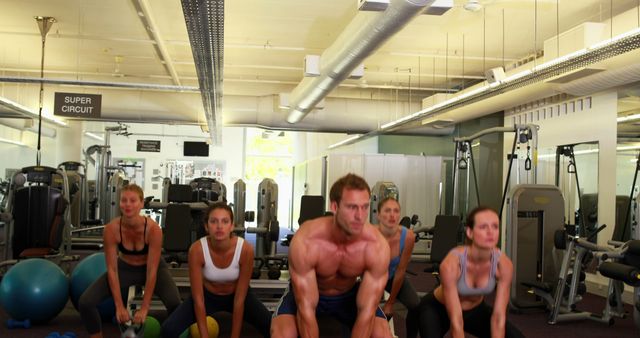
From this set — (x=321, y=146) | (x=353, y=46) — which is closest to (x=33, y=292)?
(x=353, y=46)

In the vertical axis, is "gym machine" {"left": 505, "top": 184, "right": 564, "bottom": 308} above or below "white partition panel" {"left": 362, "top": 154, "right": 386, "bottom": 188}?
below

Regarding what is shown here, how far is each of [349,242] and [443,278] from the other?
2.38 ft

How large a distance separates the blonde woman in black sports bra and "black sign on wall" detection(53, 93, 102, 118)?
5.06m

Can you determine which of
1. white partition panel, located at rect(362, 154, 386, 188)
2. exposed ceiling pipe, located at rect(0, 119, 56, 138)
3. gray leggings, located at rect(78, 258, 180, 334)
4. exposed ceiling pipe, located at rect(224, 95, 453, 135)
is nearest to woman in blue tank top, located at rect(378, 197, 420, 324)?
gray leggings, located at rect(78, 258, 180, 334)

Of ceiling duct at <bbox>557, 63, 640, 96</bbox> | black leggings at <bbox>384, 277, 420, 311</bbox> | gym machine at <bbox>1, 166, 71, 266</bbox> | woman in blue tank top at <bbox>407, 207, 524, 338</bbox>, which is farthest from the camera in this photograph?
gym machine at <bbox>1, 166, 71, 266</bbox>

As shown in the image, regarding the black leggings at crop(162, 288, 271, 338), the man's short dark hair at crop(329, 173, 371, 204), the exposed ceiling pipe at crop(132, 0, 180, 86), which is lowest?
the black leggings at crop(162, 288, 271, 338)

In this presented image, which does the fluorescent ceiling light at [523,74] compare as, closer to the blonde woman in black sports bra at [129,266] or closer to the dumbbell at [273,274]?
the dumbbell at [273,274]

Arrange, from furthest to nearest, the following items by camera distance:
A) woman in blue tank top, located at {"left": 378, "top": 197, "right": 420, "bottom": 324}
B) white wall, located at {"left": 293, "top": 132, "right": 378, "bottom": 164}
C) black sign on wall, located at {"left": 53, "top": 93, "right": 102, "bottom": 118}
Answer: white wall, located at {"left": 293, "top": 132, "right": 378, "bottom": 164} → black sign on wall, located at {"left": 53, "top": 93, "right": 102, "bottom": 118} → woman in blue tank top, located at {"left": 378, "top": 197, "right": 420, "bottom": 324}

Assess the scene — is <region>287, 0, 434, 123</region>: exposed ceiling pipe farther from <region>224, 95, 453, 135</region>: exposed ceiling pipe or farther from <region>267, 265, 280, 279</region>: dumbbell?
<region>267, 265, 280, 279</region>: dumbbell

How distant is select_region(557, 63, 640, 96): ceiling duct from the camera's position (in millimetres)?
5766

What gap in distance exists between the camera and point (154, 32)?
284 inches

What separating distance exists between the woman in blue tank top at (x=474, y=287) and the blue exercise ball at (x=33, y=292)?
2.83 meters

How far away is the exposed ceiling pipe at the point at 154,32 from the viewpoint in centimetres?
626

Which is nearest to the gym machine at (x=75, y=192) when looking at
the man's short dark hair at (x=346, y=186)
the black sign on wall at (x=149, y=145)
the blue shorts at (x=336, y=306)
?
the black sign on wall at (x=149, y=145)
